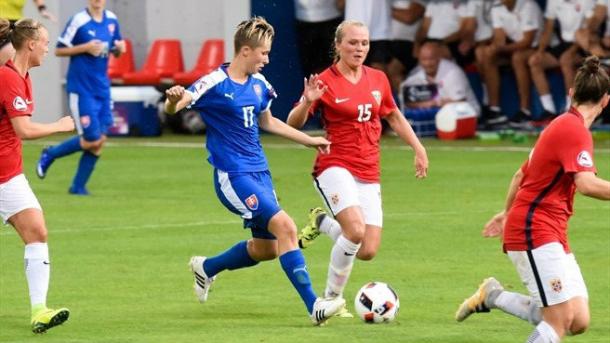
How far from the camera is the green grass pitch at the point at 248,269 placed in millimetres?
10508

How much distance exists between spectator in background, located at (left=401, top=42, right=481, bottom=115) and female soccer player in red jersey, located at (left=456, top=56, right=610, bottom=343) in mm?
16038

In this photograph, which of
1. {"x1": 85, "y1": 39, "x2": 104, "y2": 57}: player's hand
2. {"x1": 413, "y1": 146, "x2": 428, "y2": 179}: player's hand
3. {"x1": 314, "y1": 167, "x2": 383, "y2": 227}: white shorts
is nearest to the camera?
{"x1": 314, "y1": 167, "x2": 383, "y2": 227}: white shorts

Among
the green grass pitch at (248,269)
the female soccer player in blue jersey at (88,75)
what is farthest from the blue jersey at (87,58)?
the green grass pitch at (248,269)

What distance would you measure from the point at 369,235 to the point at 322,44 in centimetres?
1491

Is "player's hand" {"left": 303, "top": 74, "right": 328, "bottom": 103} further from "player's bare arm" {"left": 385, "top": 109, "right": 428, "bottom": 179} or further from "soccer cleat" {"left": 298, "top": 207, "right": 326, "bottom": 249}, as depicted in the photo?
"soccer cleat" {"left": 298, "top": 207, "right": 326, "bottom": 249}

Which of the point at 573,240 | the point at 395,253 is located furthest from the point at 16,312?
the point at 573,240

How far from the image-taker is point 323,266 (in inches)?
525

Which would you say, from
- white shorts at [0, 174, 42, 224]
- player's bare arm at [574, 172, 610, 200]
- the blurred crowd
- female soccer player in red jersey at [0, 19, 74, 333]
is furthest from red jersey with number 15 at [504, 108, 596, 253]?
the blurred crowd

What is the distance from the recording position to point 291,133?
10844mm

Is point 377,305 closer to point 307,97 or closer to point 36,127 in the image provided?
point 307,97

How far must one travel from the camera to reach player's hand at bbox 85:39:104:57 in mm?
18453

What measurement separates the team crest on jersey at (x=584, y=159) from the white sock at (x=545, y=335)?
3.03ft

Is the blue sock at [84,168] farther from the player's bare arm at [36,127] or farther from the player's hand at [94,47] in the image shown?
the player's bare arm at [36,127]

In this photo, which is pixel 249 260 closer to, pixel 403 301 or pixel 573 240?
pixel 403 301
